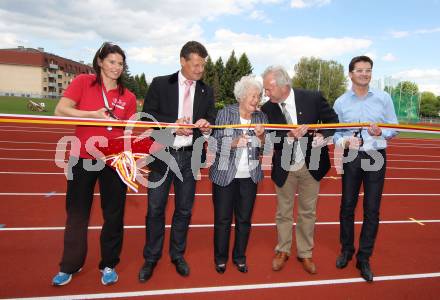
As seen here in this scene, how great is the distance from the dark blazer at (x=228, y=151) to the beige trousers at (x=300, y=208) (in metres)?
0.45

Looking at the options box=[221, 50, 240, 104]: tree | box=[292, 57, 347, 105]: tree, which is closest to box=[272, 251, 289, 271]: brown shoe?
box=[221, 50, 240, 104]: tree

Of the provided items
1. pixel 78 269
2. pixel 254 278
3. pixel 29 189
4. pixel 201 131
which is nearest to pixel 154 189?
pixel 201 131

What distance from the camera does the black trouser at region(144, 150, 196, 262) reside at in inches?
134

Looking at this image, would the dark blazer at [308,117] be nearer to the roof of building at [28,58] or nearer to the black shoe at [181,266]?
the black shoe at [181,266]

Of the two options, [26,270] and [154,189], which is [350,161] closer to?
[154,189]

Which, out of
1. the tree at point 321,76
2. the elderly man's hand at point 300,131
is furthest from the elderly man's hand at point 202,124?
the tree at point 321,76

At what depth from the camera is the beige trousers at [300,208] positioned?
375 centimetres

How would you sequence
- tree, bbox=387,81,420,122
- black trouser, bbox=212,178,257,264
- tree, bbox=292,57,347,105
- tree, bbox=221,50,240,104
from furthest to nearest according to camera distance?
1. tree, bbox=292,57,347,105
2. tree, bbox=221,50,240,104
3. tree, bbox=387,81,420,122
4. black trouser, bbox=212,178,257,264

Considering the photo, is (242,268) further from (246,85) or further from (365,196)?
(246,85)

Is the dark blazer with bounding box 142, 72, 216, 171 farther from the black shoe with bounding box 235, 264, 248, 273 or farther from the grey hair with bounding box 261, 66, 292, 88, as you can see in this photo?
the black shoe with bounding box 235, 264, 248, 273

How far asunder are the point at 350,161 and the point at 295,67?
7836cm

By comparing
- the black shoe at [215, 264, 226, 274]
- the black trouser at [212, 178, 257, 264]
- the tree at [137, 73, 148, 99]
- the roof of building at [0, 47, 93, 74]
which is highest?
the roof of building at [0, 47, 93, 74]

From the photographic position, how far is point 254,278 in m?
3.63

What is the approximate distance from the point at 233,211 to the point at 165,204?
30.0 inches
